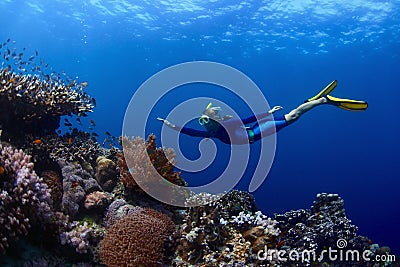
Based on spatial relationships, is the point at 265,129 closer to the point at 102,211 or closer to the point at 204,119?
the point at 204,119

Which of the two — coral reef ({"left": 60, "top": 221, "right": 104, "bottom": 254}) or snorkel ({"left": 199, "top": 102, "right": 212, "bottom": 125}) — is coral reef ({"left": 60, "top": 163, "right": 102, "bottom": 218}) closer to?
coral reef ({"left": 60, "top": 221, "right": 104, "bottom": 254})

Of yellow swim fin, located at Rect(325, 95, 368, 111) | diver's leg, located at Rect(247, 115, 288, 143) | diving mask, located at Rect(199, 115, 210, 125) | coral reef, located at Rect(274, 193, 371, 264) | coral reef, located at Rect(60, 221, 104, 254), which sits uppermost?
yellow swim fin, located at Rect(325, 95, 368, 111)

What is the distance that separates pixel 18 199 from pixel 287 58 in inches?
1705

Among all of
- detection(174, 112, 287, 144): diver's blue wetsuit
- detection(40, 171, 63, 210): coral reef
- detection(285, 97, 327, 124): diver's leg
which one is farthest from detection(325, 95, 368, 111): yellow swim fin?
detection(40, 171, 63, 210): coral reef

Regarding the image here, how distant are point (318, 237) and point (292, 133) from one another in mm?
82633

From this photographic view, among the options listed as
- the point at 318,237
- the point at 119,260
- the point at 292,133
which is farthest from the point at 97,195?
the point at 292,133

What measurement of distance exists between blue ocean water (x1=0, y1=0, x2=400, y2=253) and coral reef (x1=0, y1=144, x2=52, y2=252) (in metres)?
27.1

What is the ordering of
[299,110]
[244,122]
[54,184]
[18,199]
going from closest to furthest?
[18,199], [54,184], [299,110], [244,122]

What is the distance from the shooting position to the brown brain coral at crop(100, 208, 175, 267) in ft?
16.6

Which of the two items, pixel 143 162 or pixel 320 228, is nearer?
pixel 143 162

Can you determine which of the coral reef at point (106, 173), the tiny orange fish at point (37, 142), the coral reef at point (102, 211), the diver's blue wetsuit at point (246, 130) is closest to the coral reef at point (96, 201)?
the coral reef at point (102, 211)

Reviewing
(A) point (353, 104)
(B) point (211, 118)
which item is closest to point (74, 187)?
(B) point (211, 118)

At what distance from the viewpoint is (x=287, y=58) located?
43.7 meters

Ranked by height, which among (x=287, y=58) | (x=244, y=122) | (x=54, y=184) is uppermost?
(x=287, y=58)
